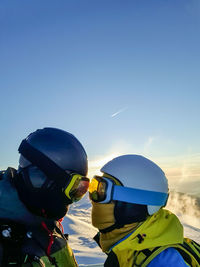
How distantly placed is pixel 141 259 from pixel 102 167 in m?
1.18

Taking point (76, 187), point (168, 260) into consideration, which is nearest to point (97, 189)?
point (76, 187)

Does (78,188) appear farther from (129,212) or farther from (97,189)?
(129,212)

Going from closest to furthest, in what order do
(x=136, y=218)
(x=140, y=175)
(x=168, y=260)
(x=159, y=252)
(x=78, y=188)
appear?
(x=168, y=260), (x=159, y=252), (x=78, y=188), (x=136, y=218), (x=140, y=175)

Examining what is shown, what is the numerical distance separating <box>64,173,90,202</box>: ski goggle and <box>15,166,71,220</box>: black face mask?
0.08m

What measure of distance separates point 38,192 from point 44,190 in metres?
0.06

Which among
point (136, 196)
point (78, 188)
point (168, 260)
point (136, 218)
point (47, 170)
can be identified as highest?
point (47, 170)

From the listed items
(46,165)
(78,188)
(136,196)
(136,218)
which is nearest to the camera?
(46,165)

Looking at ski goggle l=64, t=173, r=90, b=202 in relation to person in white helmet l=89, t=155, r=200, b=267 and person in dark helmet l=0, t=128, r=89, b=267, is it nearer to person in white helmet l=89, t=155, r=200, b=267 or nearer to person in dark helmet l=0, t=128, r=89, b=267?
person in dark helmet l=0, t=128, r=89, b=267

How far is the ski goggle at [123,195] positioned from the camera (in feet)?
9.50

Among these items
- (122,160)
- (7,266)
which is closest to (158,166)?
(122,160)

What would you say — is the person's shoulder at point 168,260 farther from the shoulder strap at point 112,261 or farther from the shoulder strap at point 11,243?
the shoulder strap at point 11,243

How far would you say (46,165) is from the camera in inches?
99.7

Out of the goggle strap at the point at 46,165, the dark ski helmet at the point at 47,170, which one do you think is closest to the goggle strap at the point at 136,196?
the dark ski helmet at the point at 47,170

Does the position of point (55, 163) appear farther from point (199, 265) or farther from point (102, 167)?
point (199, 265)
